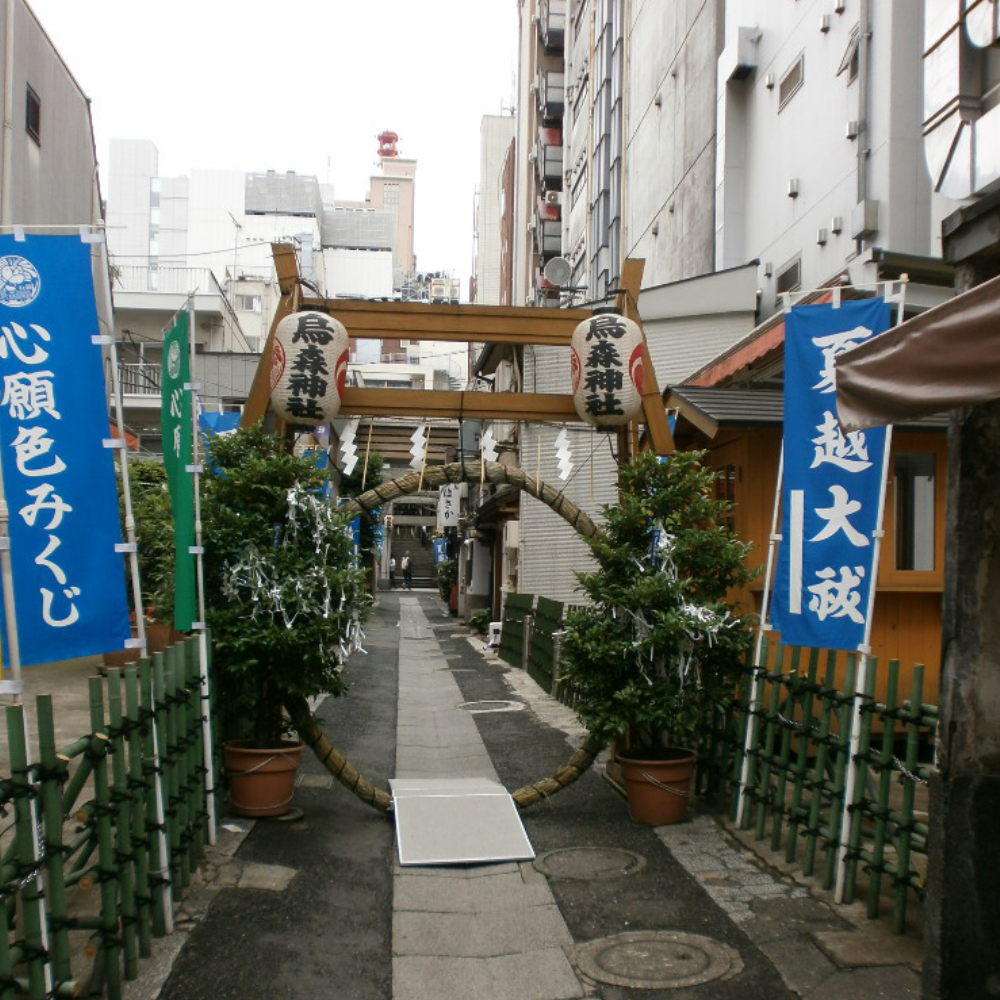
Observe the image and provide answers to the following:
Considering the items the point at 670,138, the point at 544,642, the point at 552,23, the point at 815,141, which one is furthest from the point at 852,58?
the point at 552,23

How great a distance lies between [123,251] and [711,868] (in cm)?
6120

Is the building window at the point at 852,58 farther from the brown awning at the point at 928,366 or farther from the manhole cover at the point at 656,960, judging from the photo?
the manhole cover at the point at 656,960

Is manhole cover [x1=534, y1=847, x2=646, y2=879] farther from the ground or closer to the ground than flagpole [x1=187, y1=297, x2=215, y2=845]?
closer to the ground

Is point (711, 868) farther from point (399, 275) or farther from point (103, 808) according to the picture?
point (399, 275)

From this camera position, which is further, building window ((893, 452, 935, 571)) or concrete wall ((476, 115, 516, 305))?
concrete wall ((476, 115, 516, 305))

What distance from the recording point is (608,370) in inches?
375

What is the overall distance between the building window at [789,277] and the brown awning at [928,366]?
34.0 feet

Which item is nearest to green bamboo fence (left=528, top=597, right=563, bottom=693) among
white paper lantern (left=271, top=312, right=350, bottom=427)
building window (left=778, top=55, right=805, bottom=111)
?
white paper lantern (left=271, top=312, right=350, bottom=427)

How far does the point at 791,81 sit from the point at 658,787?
11.1 m

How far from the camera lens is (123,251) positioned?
61.8 meters

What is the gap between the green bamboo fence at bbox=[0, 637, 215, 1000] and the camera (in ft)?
14.3

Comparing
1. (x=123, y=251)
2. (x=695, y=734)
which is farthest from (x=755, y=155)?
(x=123, y=251)

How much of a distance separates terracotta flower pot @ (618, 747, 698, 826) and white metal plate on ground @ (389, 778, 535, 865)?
3.37ft

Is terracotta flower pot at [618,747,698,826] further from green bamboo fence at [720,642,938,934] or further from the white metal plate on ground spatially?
the white metal plate on ground
